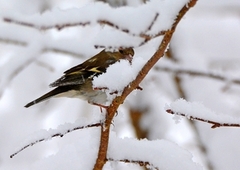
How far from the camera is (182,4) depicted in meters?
0.73

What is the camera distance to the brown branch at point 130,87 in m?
0.73

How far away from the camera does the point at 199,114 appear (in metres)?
A: 0.86

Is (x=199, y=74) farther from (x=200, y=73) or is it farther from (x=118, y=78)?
(x=118, y=78)

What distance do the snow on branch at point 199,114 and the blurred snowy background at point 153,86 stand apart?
4.79ft

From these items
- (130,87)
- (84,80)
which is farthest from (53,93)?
(130,87)

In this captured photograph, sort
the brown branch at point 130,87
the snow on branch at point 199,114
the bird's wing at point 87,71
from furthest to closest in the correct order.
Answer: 1. the bird's wing at point 87,71
2. the snow on branch at point 199,114
3. the brown branch at point 130,87

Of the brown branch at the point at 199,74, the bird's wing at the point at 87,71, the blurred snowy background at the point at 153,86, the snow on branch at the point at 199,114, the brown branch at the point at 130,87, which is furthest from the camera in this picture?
the blurred snowy background at the point at 153,86

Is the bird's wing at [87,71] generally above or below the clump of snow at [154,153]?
above

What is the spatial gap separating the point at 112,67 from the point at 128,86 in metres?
0.07

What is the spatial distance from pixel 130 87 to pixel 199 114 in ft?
0.47

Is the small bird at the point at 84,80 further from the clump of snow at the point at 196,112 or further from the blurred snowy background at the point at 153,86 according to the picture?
the clump of snow at the point at 196,112

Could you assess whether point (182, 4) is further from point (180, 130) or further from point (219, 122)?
point (180, 130)

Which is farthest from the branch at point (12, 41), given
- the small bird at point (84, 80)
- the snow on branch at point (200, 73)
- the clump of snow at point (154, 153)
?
the clump of snow at point (154, 153)

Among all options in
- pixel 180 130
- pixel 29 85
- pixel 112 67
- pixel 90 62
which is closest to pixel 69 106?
pixel 29 85
